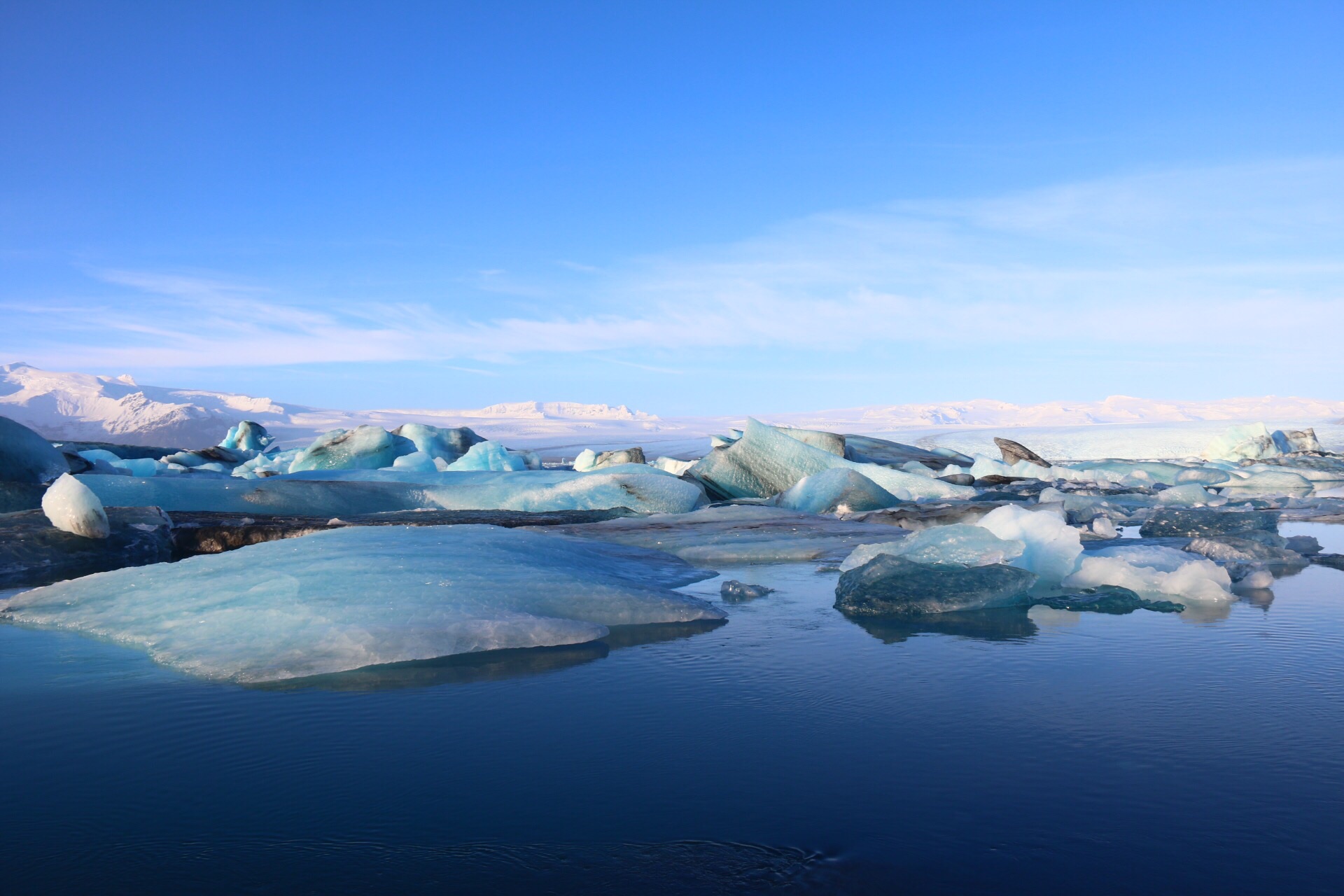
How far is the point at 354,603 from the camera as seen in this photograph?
2414 mm

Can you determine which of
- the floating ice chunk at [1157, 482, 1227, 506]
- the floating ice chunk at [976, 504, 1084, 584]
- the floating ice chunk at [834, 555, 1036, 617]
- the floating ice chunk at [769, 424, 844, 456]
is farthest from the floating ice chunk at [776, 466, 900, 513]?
the floating ice chunk at [834, 555, 1036, 617]

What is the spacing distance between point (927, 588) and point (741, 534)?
2255 mm

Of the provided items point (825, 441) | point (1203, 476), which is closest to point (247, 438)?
point (825, 441)

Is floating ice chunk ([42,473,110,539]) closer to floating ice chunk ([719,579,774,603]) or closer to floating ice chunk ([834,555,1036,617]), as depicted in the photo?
floating ice chunk ([719,579,774,603])

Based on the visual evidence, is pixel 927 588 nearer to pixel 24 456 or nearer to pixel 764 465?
pixel 764 465

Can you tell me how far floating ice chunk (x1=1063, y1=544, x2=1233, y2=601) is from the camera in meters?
2.96

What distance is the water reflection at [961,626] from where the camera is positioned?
7.87ft

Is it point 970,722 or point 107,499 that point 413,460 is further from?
point 970,722

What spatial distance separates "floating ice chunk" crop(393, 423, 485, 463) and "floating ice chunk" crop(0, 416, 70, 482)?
287 inches

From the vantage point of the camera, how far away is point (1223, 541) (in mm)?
3789

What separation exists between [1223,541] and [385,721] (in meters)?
3.58

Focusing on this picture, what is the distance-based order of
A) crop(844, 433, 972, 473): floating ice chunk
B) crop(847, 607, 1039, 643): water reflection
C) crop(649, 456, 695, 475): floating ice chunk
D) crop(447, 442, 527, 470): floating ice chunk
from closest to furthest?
crop(847, 607, 1039, 643): water reflection → crop(649, 456, 695, 475): floating ice chunk → crop(447, 442, 527, 470): floating ice chunk → crop(844, 433, 972, 473): floating ice chunk

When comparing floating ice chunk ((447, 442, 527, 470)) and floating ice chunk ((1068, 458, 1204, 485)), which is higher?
floating ice chunk ((447, 442, 527, 470))

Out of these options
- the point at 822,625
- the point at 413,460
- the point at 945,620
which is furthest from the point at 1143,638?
the point at 413,460
